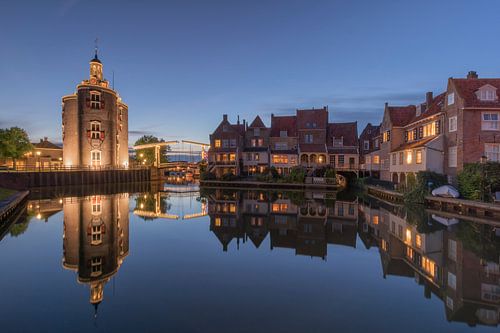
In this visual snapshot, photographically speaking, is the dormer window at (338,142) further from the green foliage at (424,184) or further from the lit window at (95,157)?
the lit window at (95,157)

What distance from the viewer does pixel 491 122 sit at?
26.6 m

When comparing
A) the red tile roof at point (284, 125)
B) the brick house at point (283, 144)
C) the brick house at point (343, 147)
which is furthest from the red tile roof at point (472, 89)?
the red tile roof at point (284, 125)

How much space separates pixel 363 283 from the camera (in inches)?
402

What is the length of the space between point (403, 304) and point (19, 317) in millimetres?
10225

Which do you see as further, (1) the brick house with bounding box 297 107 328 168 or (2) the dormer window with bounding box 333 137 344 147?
(2) the dormer window with bounding box 333 137 344 147

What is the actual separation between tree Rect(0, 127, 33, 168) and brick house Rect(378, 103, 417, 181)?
5847 cm

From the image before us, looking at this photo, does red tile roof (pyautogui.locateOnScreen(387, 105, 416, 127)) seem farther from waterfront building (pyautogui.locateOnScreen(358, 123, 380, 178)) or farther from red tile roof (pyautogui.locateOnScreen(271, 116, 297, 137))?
red tile roof (pyautogui.locateOnScreen(271, 116, 297, 137))

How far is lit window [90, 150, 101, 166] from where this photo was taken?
50688 mm

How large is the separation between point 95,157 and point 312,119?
37.8 metres

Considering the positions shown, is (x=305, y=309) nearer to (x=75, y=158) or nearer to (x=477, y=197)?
(x=477, y=197)

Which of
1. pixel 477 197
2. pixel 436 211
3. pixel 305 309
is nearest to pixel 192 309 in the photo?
pixel 305 309

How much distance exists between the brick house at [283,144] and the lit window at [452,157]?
2422 centimetres

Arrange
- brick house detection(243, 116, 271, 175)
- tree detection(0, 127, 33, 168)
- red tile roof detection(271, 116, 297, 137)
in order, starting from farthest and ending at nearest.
A: red tile roof detection(271, 116, 297, 137)
brick house detection(243, 116, 271, 175)
tree detection(0, 127, 33, 168)

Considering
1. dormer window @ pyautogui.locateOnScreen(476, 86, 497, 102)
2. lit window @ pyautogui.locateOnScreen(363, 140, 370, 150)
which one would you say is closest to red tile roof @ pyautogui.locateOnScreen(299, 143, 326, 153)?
lit window @ pyautogui.locateOnScreen(363, 140, 370, 150)
